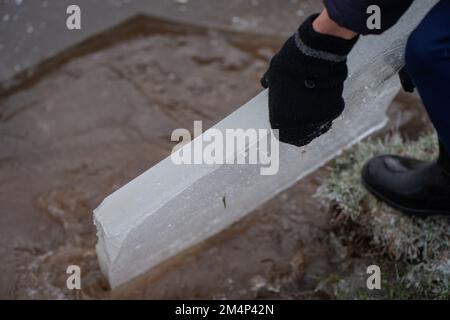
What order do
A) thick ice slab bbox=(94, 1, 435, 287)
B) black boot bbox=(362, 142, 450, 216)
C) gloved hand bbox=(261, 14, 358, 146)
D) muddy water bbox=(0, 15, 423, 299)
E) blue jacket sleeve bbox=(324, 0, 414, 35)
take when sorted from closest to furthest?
1. blue jacket sleeve bbox=(324, 0, 414, 35)
2. gloved hand bbox=(261, 14, 358, 146)
3. thick ice slab bbox=(94, 1, 435, 287)
4. black boot bbox=(362, 142, 450, 216)
5. muddy water bbox=(0, 15, 423, 299)

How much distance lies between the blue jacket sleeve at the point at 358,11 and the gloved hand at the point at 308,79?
0.27ft

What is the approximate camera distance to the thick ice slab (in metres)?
1.96

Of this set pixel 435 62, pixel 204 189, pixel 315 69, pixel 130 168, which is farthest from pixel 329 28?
pixel 130 168

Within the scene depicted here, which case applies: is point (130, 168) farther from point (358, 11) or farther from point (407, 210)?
point (358, 11)

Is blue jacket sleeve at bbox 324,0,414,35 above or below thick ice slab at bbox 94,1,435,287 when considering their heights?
above

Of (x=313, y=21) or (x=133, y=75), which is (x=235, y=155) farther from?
(x=133, y=75)

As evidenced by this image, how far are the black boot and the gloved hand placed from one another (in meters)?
0.62

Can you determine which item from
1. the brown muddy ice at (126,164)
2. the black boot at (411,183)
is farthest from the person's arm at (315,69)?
the brown muddy ice at (126,164)

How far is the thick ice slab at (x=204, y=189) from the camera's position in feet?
6.42

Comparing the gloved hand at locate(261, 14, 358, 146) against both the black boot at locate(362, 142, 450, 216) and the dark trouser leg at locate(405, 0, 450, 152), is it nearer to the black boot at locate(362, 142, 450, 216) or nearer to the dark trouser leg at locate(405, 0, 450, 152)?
the dark trouser leg at locate(405, 0, 450, 152)

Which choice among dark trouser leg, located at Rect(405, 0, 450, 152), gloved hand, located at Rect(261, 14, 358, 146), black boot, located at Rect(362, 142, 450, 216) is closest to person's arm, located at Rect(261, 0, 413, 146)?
gloved hand, located at Rect(261, 14, 358, 146)

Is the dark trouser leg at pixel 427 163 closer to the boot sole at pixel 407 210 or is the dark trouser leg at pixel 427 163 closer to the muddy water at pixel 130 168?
the boot sole at pixel 407 210

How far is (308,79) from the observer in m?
1.73
